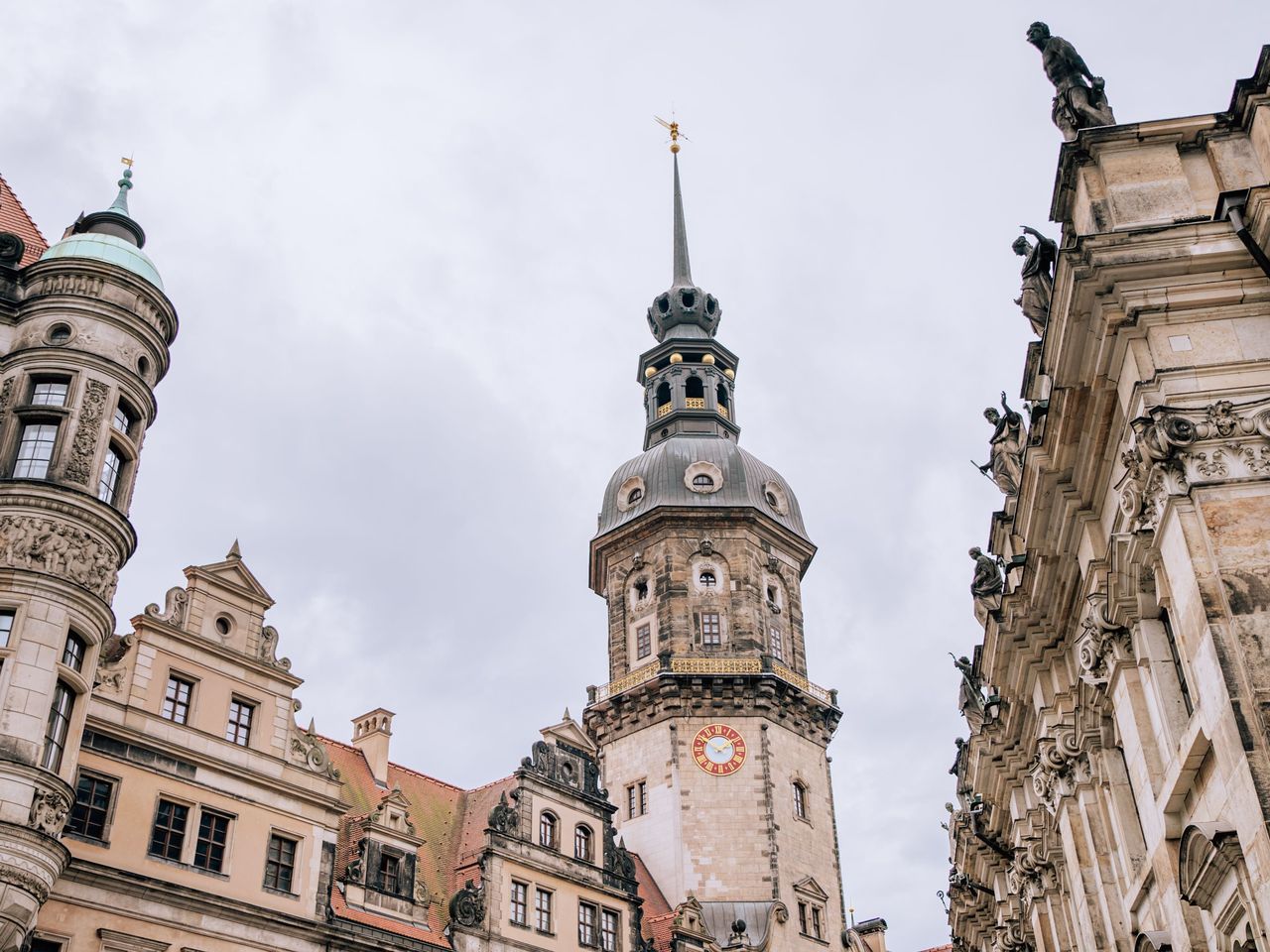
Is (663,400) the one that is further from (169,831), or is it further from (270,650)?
(169,831)

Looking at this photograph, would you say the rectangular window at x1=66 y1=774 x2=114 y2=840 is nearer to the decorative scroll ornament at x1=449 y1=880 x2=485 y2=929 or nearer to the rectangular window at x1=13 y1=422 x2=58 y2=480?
the rectangular window at x1=13 y1=422 x2=58 y2=480

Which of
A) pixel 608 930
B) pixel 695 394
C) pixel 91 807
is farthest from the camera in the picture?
pixel 695 394

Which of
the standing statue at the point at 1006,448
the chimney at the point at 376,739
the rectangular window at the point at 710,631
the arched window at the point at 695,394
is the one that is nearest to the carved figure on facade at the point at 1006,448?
the standing statue at the point at 1006,448

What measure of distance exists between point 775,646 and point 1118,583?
109 feet

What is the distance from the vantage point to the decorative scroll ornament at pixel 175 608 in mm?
26453

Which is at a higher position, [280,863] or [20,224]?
[20,224]

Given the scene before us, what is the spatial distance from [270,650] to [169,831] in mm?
4650

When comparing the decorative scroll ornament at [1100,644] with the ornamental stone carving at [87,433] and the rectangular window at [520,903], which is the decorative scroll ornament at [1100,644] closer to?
the ornamental stone carving at [87,433]

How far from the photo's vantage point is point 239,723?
27266 mm

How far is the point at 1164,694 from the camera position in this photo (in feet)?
52.9

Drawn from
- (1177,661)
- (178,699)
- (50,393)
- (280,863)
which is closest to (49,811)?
(178,699)

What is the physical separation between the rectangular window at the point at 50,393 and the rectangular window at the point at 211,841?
8311mm

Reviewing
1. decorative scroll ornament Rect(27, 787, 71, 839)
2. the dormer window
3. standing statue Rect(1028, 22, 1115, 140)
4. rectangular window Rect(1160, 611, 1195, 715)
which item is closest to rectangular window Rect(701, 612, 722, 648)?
the dormer window

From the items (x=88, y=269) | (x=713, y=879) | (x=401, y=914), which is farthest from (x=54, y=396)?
(x=713, y=879)
